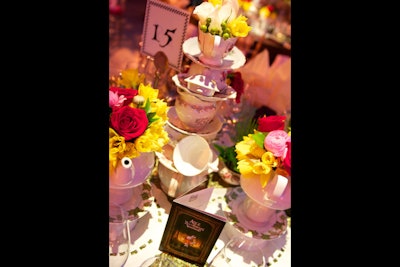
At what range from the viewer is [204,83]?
1.21 metres

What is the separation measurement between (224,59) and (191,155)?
0.38m

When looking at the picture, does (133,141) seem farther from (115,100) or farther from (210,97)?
(210,97)

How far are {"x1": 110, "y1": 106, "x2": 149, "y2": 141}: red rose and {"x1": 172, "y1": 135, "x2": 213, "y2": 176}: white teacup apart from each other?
28cm

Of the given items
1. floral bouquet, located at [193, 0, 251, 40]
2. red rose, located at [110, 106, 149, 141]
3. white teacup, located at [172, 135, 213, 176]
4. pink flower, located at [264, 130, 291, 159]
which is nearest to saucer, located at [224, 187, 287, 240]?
white teacup, located at [172, 135, 213, 176]

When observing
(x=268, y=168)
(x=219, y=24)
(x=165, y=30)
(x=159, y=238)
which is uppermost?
(x=219, y=24)

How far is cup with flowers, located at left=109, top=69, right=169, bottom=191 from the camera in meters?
1.03

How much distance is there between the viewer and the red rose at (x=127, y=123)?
103 centimetres

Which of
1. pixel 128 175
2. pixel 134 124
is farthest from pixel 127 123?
pixel 128 175

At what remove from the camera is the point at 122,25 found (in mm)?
3592

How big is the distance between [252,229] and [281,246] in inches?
6.4

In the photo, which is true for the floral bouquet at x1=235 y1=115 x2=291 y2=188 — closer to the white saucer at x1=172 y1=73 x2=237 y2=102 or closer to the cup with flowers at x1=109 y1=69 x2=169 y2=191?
the white saucer at x1=172 y1=73 x2=237 y2=102

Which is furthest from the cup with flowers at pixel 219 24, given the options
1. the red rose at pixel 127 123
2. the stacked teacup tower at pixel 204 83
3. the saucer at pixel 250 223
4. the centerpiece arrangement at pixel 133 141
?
the saucer at pixel 250 223

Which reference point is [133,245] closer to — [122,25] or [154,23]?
[154,23]

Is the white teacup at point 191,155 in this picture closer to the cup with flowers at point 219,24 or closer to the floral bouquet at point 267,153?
the floral bouquet at point 267,153
